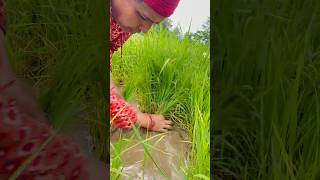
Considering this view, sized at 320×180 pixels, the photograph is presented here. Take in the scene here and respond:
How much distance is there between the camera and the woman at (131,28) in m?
0.99

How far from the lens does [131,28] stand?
1017mm

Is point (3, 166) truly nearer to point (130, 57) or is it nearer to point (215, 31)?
point (130, 57)

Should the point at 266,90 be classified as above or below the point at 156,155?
above

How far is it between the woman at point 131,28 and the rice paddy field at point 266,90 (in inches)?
4.7

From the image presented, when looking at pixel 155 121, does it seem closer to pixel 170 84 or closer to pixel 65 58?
pixel 170 84

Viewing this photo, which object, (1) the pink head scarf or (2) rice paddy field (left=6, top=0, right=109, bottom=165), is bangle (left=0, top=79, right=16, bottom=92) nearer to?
(2) rice paddy field (left=6, top=0, right=109, bottom=165)

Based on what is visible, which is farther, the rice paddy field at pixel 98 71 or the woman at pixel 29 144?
the rice paddy field at pixel 98 71

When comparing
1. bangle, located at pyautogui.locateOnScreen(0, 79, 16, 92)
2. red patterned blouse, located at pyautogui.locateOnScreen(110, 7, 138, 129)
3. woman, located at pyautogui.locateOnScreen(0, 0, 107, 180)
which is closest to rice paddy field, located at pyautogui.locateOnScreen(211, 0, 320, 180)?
red patterned blouse, located at pyautogui.locateOnScreen(110, 7, 138, 129)

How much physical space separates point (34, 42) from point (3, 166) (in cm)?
29

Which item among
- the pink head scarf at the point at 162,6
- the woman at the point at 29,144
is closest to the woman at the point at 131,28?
the pink head scarf at the point at 162,6

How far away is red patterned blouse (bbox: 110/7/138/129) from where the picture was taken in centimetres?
99

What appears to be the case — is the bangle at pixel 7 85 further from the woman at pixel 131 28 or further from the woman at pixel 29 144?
the woman at pixel 131 28

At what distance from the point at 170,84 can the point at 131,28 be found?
15 centimetres

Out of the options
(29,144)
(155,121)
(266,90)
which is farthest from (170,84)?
(29,144)
